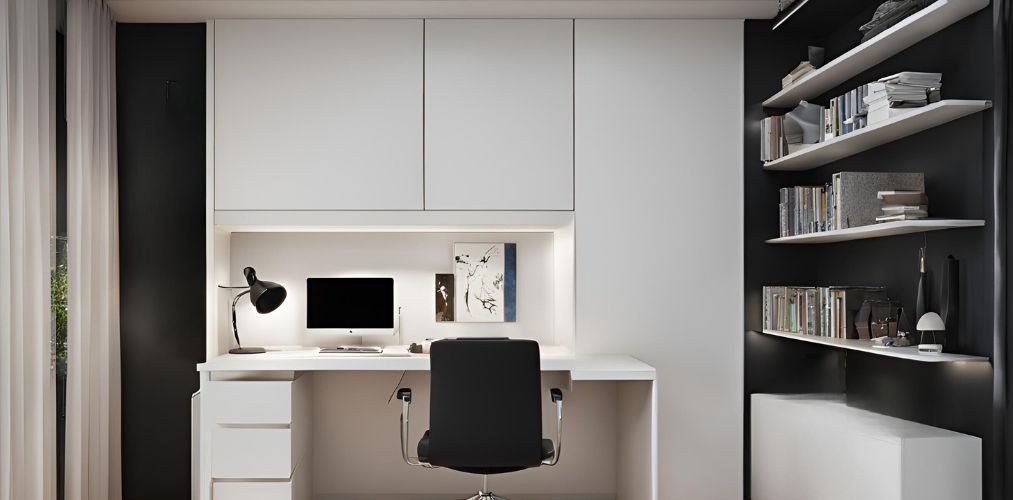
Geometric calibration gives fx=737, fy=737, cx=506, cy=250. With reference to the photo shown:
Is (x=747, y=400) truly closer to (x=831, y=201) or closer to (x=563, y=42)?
(x=831, y=201)

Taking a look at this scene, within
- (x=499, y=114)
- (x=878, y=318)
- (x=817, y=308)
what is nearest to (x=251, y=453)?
(x=499, y=114)

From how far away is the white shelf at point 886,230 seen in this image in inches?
100

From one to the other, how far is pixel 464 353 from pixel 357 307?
1169mm

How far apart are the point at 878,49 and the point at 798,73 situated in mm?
557

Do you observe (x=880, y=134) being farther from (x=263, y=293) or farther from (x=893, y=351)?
(x=263, y=293)

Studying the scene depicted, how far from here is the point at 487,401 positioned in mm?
2936

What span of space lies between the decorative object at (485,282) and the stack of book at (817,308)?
52.6 inches

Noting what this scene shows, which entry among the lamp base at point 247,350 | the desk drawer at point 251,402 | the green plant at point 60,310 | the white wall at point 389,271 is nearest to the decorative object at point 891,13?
the white wall at point 389,271

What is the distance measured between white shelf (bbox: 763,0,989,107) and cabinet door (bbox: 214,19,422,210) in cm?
188

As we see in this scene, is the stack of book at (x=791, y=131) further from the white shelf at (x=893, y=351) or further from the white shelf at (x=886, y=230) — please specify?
the white shelf at (x=893, y=351)

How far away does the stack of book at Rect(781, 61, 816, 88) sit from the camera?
11.5 feet

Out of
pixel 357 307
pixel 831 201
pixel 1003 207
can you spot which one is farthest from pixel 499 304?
pixel 1003 207

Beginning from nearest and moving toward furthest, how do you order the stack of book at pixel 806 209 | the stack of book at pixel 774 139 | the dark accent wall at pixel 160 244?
the stack of book at pixel 806 209, the stack of book at pixel 774 139, the dark accent wall at pixel 160 244

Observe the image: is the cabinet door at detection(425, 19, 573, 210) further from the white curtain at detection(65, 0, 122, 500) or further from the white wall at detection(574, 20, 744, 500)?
the white curtain at detection(65, 0, 122, 500)
